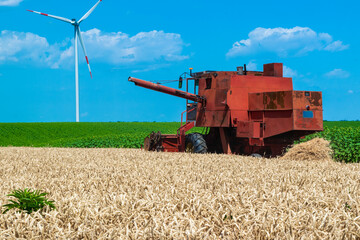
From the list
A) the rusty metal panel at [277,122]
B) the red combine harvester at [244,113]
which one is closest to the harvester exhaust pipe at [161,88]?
the red combine harvester at [244,113]

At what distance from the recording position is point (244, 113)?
42.7 ft

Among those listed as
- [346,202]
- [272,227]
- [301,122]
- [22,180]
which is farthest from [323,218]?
[301,122]

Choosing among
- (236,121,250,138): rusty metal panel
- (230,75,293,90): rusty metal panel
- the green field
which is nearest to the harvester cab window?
(230,75,293,90): rusty metal panel

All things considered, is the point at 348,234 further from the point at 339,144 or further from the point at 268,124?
the point at 339,144

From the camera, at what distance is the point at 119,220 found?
347cm

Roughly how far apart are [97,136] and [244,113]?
19.5m

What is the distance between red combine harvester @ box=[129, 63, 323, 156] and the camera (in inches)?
470

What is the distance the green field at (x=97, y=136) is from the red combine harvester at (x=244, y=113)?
2.81 metres

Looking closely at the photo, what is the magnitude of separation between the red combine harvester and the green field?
9.21 feet

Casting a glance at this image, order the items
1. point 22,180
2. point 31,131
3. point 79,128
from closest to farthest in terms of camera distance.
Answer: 1. point 22,180
2. point 31,131
3. point 79,128

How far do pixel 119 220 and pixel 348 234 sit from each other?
200cm

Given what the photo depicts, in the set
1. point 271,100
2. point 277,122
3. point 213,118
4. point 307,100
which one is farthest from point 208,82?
point 307,100

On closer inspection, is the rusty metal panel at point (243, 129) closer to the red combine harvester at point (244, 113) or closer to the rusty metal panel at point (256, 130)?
the red combine harvester at point (244, 113)

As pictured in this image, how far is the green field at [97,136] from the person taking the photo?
1420cm
